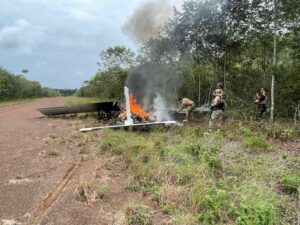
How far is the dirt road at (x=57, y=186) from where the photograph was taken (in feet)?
18.0

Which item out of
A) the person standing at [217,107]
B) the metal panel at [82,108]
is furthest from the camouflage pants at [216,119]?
the metal panel at [82,108]

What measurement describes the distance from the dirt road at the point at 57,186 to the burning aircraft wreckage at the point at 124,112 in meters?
2.70

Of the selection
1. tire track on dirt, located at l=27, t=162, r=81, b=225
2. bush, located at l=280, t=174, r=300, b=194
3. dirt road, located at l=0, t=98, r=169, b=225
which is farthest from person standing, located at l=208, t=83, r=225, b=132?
tire track on dirt, located at l=27, t=162, r=81, b=225

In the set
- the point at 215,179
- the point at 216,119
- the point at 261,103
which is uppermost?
the point at 261,103

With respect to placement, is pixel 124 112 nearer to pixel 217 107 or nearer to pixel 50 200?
pixel 217 107

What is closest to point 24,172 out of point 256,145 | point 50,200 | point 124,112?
point 50,200

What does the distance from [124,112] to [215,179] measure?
891 cm

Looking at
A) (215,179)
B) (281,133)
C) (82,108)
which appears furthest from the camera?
(82,108)

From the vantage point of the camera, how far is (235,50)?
20.2m

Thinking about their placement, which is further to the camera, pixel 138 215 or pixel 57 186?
pixel 57 186

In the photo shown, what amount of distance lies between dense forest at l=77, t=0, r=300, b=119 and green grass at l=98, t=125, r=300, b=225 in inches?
320

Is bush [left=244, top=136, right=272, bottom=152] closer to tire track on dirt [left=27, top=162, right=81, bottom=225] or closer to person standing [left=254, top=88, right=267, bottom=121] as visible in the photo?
tire track on dirt [left=27, top=162, right=81, bottom=225]

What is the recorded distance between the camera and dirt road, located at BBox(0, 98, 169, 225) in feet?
18.0

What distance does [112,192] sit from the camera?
6.57 metres
